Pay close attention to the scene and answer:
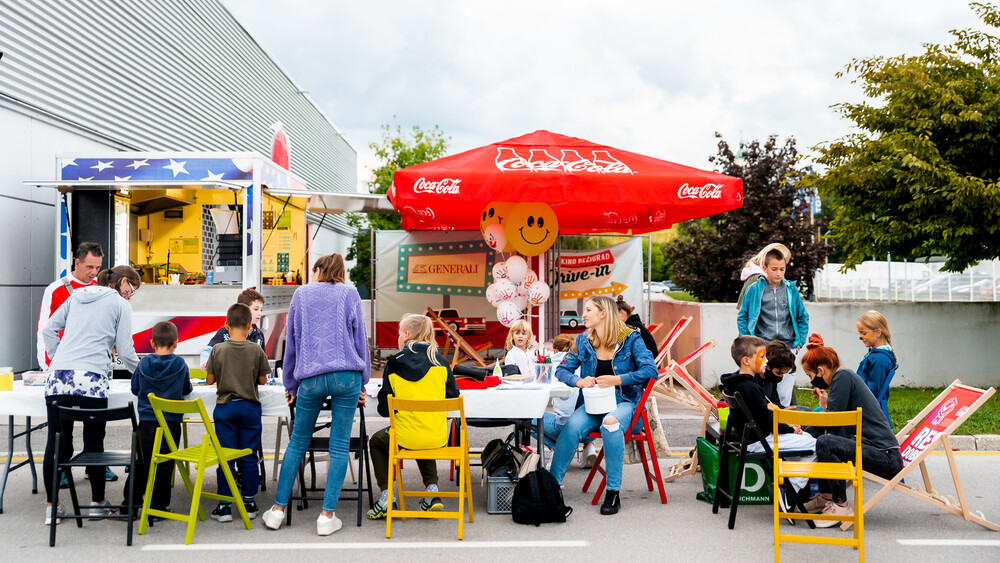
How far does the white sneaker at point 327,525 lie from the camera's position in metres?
4.64

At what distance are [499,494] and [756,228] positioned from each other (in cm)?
1234

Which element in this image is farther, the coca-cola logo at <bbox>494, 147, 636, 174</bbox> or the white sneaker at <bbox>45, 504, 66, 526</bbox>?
the coca-cola logo at <bbox>494, 147, 636, 174</bbox>

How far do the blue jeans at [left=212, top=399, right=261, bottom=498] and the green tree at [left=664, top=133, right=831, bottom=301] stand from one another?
1183cm

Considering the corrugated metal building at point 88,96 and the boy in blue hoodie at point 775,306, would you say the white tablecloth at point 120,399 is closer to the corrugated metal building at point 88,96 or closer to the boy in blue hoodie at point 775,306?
the boy in blue hoodie at point 775,306

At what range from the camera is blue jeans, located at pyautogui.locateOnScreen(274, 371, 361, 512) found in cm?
466

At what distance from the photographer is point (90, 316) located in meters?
4.97

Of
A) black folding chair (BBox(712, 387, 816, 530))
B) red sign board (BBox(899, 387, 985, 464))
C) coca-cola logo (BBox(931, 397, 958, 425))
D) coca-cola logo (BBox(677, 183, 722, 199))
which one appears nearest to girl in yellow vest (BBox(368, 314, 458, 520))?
black folding chair (BBox(712, 387, 816, 530))

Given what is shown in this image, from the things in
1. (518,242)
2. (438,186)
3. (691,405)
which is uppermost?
(438,186)

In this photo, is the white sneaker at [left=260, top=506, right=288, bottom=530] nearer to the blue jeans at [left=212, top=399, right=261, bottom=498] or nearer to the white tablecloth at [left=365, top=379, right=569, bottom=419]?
the blue jeans at [left=212, top=399, right=261, bottom=498]

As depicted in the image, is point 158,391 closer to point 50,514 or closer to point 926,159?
point 50,514

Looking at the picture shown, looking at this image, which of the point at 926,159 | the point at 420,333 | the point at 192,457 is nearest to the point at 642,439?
the point at 420,333

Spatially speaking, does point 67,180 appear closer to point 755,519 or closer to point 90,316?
point 90,316

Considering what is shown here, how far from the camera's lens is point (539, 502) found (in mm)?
4832

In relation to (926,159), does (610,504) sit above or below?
below
